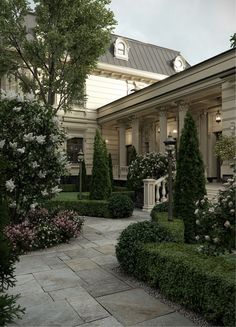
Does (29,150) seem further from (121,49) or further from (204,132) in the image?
(121,49)

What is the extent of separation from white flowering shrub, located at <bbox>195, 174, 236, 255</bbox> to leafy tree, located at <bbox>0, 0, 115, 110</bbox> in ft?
43.0

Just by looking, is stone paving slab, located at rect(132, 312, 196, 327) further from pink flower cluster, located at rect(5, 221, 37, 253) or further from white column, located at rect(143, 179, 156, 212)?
white column, located at rect(143, 179, 156, 212)

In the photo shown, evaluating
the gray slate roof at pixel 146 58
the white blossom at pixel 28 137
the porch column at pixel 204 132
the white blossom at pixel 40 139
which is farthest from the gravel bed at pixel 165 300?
the gray slate roof at pixel 146 58

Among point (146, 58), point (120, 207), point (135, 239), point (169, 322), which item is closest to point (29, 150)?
point (135, 239)

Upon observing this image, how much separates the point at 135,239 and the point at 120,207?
22.4ft

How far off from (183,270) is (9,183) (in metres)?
5.03

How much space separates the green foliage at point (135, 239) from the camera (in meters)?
5.79

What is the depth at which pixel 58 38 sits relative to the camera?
15.9m

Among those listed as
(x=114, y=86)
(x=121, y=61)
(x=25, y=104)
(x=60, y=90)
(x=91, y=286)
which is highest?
(x=121, y=61)

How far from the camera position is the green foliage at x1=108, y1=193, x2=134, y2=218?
12.8 metres

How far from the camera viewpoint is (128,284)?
18.0 ft

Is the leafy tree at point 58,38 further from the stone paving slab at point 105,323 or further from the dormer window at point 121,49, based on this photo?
the stone paving slab at point 105,323

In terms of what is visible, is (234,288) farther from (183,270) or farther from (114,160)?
(114,160)

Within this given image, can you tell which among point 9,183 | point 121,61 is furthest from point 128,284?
point 121,61
